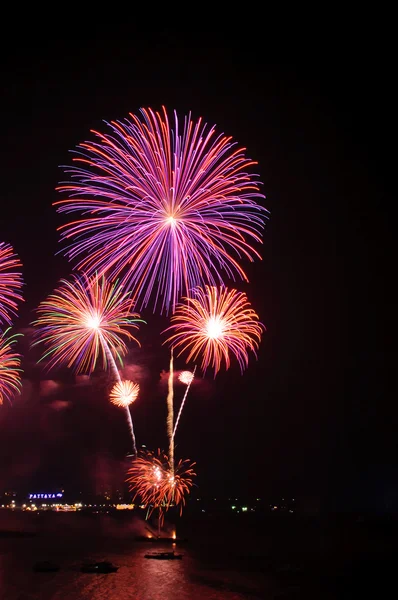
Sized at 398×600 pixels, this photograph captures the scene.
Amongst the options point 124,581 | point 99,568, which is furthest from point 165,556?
point 124,581

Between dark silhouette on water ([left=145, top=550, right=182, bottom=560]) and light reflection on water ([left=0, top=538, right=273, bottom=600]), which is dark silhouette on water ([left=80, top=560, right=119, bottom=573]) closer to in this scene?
light reflection on water ([left=0, top=538, right=273, bottom=600])

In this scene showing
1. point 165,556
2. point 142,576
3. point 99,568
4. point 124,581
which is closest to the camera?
point 124,581

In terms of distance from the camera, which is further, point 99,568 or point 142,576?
point 99,568

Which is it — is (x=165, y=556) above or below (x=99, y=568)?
above

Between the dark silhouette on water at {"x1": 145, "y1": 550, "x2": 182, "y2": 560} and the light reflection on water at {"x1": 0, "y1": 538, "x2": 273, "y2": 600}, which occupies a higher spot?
the dark silhouette on water at {"x1": 145, "y1": 550, "x2": 182, "y2": 560}

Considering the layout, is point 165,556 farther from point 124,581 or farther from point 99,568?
Result: point 124,581

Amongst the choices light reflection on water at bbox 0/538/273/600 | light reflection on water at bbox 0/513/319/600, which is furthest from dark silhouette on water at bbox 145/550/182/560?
light reflection on water at bbox 0/513/319/600

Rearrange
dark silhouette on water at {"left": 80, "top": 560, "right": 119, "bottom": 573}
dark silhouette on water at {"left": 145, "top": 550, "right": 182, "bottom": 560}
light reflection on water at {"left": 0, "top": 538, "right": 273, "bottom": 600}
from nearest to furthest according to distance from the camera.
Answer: light reflection on water at {"left": 0, "top": 538, "right": 273, "bottom": 600} → dark silhouette on water at {"left": 80, "top": 560, "right": 119, "bottom": 573} → dark silhouette on water at {"left": 145, "top": 550, "right": 182, "bottom": 560}

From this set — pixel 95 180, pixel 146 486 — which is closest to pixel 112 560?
pixel 146 486

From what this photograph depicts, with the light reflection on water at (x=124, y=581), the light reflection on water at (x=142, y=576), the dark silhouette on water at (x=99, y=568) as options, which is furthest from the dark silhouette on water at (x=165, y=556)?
the dark silhouette on water at (x=99, y=568)

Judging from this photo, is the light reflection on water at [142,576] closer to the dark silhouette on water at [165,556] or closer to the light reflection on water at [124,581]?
the light reflection on water at [124,581]

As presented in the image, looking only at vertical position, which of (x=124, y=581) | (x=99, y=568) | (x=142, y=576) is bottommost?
(x=124, y=581)
